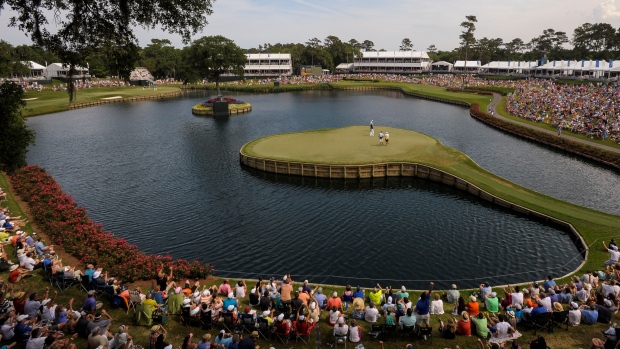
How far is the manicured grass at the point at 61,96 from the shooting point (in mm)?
113412

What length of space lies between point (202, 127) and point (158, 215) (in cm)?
5313

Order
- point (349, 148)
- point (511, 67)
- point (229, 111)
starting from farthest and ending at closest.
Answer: point (511, 67), point (229, 111), point (349, 148)

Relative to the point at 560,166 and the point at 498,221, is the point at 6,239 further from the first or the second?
the point at 560,166

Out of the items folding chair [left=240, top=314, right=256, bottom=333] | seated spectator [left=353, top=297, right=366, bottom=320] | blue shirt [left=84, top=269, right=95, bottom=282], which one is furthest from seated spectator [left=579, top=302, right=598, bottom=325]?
blue shirt [left=84, top=269, right=95, bottom=282]

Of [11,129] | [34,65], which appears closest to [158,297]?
[11,129]

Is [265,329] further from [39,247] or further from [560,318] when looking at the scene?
[39,247]

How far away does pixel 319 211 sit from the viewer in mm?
42938

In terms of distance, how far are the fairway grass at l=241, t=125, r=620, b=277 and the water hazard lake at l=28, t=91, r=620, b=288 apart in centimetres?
220

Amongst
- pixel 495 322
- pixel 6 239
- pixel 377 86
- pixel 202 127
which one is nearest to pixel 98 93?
pixel 202 127

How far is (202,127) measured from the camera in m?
91.9

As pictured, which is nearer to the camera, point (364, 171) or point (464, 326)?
point (464, 326)

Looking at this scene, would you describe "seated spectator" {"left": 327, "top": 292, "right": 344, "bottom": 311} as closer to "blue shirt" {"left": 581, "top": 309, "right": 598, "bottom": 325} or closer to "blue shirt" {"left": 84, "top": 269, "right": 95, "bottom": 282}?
"blue shirt" {"left": 581, "top": 309, "right": 598, "bottom": 325}

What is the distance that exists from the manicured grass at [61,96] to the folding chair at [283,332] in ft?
344

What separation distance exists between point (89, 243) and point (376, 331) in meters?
23.1
